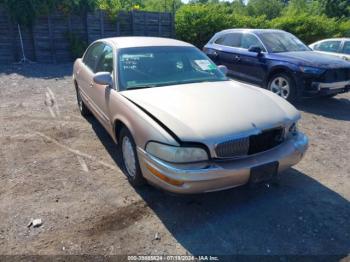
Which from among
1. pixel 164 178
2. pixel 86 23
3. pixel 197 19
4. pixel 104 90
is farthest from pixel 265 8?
pixel 164 178

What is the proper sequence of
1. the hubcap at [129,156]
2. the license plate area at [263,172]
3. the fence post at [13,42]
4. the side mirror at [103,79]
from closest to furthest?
the license plate area at [263,172] < the hubcap at [129,156] < the side mirror at [103,79] < the fence post at [13,42]

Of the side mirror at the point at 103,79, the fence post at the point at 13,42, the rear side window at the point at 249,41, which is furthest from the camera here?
the fence post at the point at 13,42

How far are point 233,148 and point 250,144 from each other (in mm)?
205

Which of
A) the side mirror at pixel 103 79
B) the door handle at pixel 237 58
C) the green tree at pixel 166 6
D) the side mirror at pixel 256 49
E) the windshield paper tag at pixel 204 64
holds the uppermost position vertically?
the green tree at pixel 166 6

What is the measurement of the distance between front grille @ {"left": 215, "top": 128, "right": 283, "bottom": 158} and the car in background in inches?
280

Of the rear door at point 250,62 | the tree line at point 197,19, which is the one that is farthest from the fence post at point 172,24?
the rear door at point 250,62

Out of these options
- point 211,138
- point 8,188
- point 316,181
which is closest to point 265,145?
point 211,138

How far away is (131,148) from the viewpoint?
3.36 metres

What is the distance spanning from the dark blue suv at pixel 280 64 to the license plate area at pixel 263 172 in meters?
4.10

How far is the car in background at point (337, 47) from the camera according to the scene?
898 cm

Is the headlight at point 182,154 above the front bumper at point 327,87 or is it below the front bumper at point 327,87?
above

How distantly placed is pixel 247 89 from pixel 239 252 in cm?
201

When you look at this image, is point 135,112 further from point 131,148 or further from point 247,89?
point 247,89

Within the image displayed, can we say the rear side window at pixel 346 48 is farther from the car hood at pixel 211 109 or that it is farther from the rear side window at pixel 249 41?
the car hood at pixel 211 109
